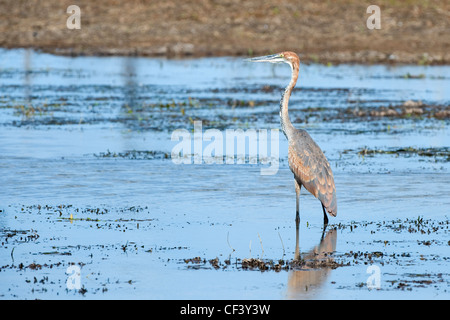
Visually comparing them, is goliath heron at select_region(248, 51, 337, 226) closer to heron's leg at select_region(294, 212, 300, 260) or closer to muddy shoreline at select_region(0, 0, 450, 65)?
heron's leg at select_region(294, 212, 300, 260)

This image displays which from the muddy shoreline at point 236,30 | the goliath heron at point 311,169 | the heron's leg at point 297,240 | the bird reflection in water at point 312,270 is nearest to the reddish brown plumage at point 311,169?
the goliath heron at point 311,169

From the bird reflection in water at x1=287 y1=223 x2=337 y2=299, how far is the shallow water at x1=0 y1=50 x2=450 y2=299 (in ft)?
0.08

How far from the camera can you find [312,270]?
892cm

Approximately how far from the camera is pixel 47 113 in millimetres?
20984

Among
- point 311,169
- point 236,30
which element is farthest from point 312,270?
point 236,30

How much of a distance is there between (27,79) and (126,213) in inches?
684

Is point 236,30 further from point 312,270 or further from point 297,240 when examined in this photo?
point 312,270

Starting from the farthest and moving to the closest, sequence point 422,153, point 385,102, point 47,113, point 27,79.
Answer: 1. point 27,79
2. point 385,102
3. point 47,113
4. point 422,153

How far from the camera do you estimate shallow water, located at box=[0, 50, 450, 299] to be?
858 centimetres

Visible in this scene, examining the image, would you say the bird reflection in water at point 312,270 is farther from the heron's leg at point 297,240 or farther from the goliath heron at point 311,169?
the goliath heron at point 311,169

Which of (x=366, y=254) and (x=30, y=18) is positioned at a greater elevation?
(x=30, y=18)

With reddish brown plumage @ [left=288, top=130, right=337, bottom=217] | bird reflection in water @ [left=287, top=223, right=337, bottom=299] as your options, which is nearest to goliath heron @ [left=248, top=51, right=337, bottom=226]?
reddish brown plumage @ [left=288, top=130, right=337, bottom=217]
